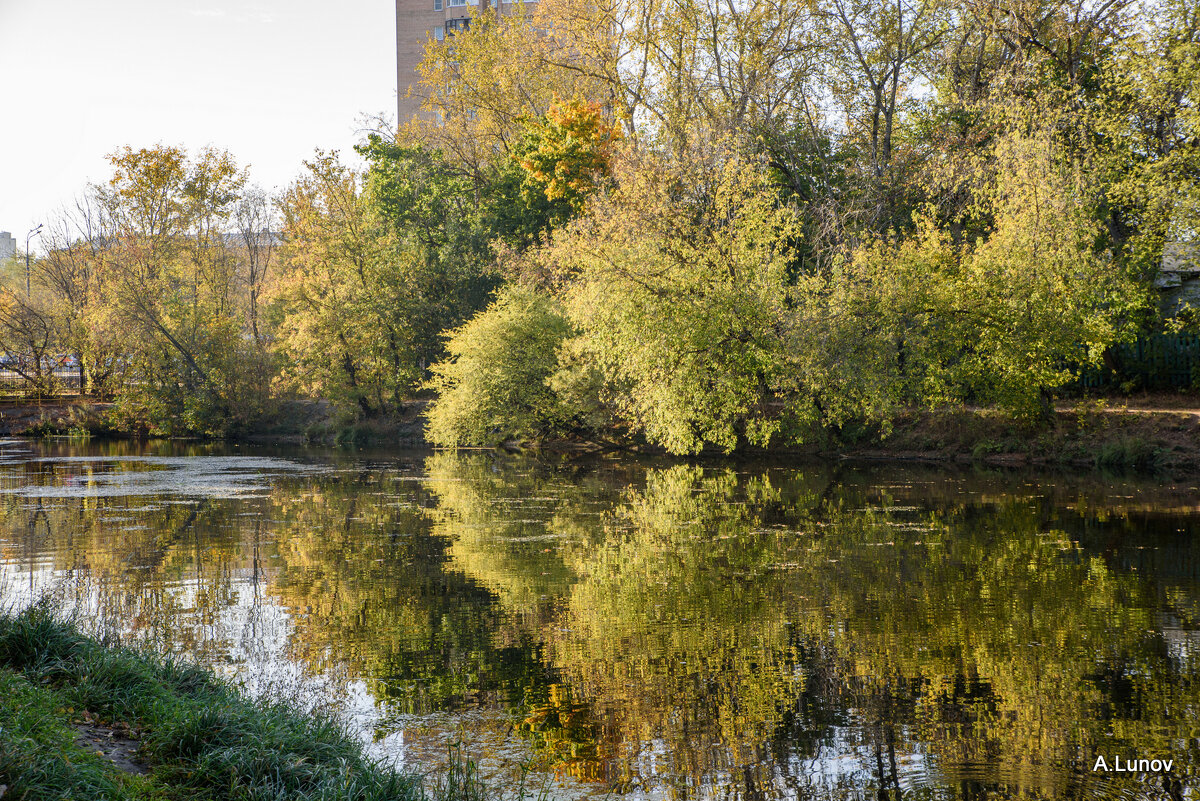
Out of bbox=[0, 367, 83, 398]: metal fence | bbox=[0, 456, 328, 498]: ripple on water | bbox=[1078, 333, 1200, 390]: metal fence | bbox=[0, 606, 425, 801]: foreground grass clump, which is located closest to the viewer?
bbox=[0, 606, 425, 801]: foreground grass clump

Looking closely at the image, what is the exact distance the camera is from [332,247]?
160 ft

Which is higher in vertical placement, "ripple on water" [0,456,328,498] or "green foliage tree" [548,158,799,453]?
"green foliage tree" [548,158,799,453]

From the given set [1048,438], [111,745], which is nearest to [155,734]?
[111,745]

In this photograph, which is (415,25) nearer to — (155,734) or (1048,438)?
(1048,438)

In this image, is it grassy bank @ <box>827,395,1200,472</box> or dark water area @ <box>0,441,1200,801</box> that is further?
grassy bank @ <box>827,395,1200,472</box>

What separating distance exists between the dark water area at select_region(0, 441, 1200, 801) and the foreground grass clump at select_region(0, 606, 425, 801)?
110 centimetres

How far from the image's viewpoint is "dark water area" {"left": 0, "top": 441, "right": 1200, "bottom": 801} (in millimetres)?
7747

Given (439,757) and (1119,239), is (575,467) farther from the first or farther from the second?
(439,757)

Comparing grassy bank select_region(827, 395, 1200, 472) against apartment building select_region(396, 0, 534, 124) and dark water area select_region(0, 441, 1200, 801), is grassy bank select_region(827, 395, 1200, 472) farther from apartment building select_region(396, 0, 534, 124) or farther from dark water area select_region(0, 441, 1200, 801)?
apartment building select_region(396, 0, 534, 124)

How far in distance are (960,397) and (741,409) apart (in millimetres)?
6805

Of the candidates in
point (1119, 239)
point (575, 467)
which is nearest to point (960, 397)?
point (1119, 239)

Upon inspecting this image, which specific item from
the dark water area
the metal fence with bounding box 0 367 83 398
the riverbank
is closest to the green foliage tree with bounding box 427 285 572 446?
the riverbank

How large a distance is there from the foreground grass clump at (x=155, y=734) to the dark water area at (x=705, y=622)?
1.10 metres

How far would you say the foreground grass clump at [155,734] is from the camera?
556 centimetres
